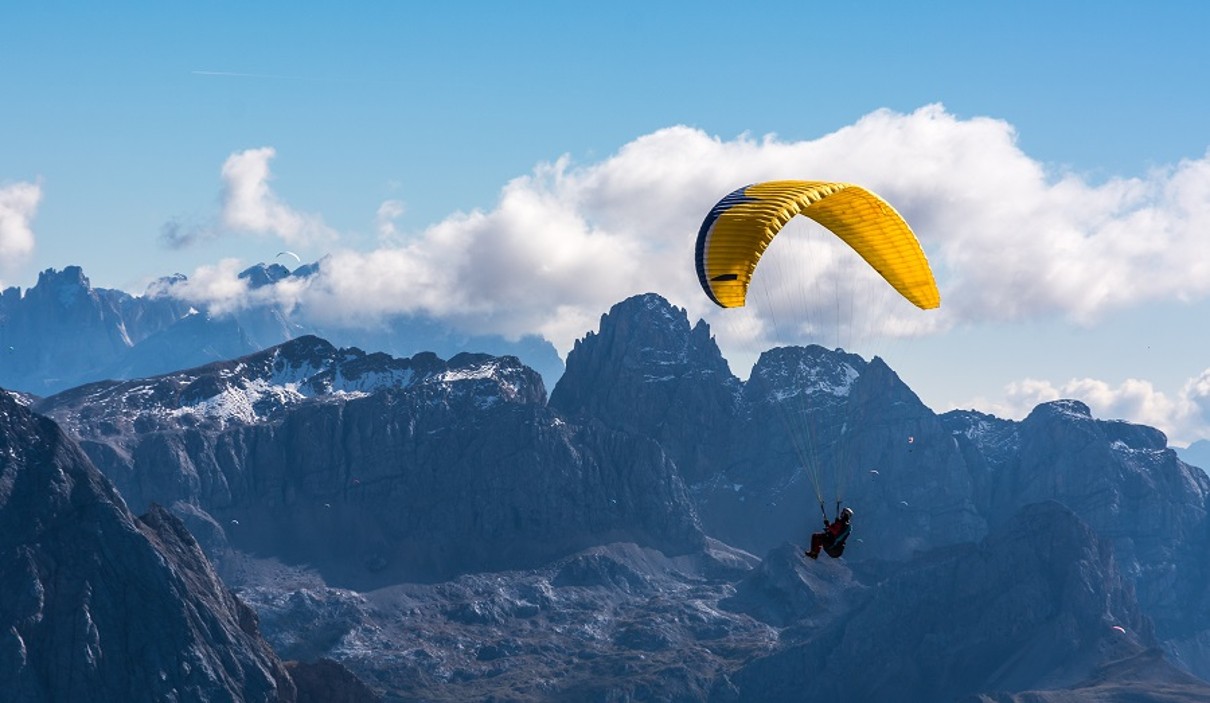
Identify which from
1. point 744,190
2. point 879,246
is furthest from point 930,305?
point 744,190

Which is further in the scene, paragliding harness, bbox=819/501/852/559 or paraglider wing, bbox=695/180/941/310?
paraglider wing, bbox=695/180/941/310

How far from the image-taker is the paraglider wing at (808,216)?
521 ft

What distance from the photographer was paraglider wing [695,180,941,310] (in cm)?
15888

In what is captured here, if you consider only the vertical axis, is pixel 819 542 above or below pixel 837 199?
below

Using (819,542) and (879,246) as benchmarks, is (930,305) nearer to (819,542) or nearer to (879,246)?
(879,246)

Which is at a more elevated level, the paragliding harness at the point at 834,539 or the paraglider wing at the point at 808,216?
the paraglider wing at the point at 808,216

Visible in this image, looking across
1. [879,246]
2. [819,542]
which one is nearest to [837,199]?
[879,246]

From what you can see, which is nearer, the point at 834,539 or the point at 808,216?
the point at 834,539

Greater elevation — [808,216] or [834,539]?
[808,216]

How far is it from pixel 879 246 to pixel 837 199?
19.2 feet

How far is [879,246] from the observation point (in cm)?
16900

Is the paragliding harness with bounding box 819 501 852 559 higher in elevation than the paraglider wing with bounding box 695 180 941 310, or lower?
lower

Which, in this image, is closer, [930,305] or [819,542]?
[819,542]

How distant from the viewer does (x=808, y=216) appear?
167 meters
